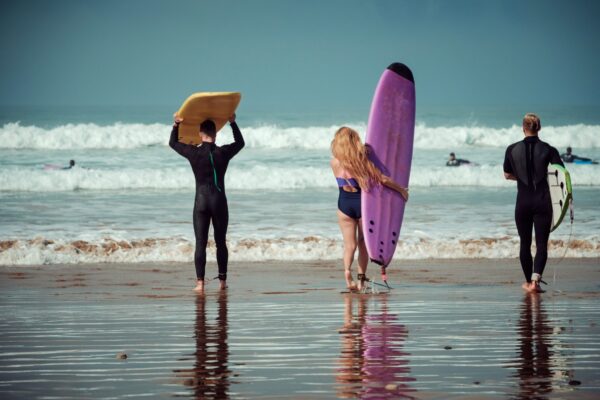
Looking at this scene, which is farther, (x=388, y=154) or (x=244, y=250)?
(x=244, y=250)

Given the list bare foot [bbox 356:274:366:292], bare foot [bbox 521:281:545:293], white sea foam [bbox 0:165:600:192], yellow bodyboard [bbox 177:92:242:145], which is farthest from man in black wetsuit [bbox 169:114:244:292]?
white sea foam [bbox 0:165:600:192]

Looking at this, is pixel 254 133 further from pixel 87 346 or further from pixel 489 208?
pixel 87 346

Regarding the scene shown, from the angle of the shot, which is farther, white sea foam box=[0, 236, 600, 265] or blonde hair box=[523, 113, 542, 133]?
white sea foam box=[0, 236, 600, 265]

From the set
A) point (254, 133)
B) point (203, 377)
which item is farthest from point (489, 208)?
point (254, 133)

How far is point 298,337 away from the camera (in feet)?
22.5

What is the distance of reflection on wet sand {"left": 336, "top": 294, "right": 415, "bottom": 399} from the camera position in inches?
207

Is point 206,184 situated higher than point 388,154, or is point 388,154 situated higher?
point 388,154

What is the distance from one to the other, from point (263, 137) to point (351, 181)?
103 ft

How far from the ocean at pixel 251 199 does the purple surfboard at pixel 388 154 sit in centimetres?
207

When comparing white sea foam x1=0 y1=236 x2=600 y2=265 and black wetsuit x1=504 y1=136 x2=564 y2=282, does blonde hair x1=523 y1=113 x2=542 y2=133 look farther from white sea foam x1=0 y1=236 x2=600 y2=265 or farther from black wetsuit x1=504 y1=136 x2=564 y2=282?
white sea foam x1=0 y1=236 x2=600 y2=265

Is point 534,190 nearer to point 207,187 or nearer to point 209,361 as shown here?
point 207,187

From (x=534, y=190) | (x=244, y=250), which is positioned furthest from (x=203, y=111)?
(x=244, y=250)

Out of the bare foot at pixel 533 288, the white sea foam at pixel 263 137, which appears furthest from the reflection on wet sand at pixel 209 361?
the white sea foam at pixel 263 137

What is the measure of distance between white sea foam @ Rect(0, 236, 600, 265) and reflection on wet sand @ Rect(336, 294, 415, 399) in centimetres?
471
